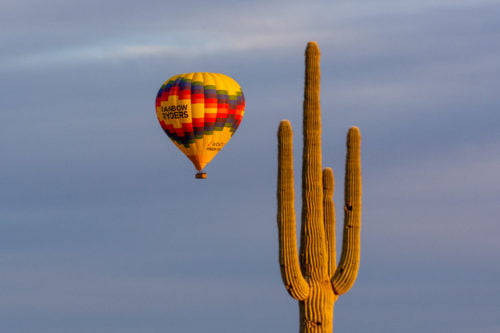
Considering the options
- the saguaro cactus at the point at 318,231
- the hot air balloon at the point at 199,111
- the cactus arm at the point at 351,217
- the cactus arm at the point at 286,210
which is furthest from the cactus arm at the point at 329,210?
the hot air balloon at the point at 199,111

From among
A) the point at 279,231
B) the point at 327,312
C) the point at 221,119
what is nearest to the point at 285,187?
the point at 279,231

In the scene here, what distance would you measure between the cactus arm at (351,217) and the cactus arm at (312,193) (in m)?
0.56

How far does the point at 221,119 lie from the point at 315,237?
21021 mm

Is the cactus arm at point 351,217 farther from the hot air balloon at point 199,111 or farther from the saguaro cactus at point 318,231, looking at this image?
the hot air balloon at point 199,111

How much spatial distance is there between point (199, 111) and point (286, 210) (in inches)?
855

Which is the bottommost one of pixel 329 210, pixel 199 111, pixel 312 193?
pixel 329 210

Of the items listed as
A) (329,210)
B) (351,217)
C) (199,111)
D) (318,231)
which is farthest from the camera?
(199,111)

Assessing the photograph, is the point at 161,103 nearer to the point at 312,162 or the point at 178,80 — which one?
the point at 178,80

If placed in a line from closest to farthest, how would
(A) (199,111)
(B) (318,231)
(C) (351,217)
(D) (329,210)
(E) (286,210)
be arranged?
(E) (286,210) < (C) (351,217) < (B) (318,231) < (D) (329,210) < (A) (199,111)

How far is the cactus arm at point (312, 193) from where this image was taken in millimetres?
39500

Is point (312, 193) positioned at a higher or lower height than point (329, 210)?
higher

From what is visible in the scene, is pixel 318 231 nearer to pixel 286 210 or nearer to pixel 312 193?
pixel 312 193

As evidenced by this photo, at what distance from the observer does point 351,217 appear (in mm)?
39469

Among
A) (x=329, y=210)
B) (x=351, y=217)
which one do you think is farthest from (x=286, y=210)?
(x=329, y=210)
